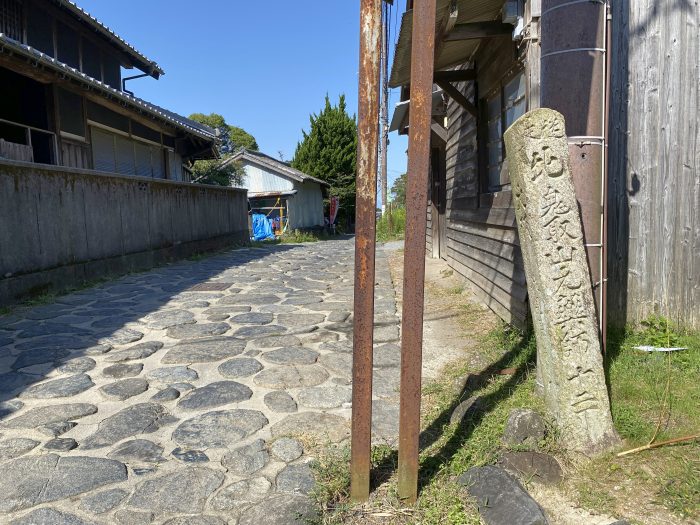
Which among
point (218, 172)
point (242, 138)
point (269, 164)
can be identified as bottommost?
point (218, 172)

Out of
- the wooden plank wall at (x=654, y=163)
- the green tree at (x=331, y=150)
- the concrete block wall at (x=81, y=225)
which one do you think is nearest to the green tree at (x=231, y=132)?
the green tree at (x=331, y=150)

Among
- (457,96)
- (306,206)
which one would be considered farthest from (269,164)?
(457,96)

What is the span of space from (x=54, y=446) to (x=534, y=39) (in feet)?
14.7

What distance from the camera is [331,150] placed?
32469mm

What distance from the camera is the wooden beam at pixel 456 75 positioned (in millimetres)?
6327

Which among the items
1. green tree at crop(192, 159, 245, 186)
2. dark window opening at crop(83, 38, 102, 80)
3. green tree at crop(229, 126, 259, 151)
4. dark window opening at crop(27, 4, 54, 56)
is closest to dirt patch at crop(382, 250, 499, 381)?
Result: dark window opening at crop(27, 4, 54, 56)

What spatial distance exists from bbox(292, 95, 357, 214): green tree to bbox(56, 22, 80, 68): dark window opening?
64.7 feet

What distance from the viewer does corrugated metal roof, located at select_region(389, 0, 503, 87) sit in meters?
4.56

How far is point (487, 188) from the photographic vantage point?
20.7 feet

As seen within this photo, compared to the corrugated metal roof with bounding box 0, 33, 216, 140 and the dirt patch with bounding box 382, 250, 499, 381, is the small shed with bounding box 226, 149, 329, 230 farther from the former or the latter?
the dirt patch with bounding box 382, 250, 499, 381

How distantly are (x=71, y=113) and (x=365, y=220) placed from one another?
36.9 ft

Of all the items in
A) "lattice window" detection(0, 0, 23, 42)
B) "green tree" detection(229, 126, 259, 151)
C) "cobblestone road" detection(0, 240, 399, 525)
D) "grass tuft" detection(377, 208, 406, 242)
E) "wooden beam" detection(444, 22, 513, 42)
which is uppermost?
"green tree" detection(229, 126, 259, 151)

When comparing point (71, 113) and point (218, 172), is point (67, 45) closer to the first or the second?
point (71, 113)

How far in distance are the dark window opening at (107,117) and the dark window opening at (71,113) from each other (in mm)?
441
